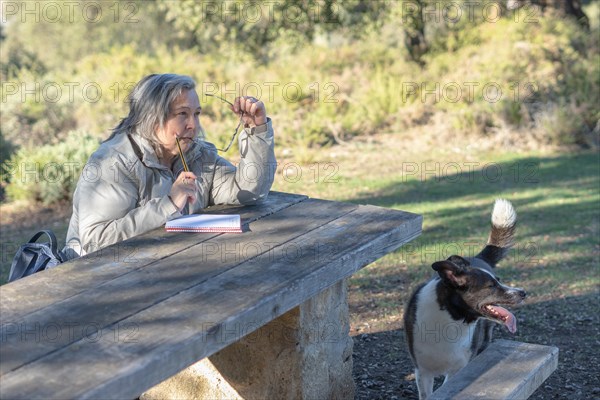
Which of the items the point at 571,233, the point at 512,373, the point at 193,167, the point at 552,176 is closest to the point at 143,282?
the point at 193,167

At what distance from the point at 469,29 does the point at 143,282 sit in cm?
1270

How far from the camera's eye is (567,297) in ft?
18.9

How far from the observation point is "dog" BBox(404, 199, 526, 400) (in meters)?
3.92

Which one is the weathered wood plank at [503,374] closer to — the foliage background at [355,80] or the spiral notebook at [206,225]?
the spiral notebook at [206,225]

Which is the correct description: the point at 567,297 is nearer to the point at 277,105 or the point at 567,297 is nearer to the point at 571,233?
the point at 571,233

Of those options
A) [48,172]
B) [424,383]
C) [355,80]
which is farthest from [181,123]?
[355,80]

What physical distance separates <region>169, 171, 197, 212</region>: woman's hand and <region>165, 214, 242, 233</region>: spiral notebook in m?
0.08

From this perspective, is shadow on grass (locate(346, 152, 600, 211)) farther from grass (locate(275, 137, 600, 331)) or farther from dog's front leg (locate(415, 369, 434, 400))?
dog's front leg (locate(415, 369, 434, 400))

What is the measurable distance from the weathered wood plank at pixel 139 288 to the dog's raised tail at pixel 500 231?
3.74ft

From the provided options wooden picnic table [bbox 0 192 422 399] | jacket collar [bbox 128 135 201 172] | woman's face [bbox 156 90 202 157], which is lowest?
wooden picnic table [bbox 0 192 422 399]

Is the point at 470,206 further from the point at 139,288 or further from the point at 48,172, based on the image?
the point at 139,288

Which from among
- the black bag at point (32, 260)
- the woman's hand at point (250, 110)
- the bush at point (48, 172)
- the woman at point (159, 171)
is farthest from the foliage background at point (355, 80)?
the black bag at point (32, 260)

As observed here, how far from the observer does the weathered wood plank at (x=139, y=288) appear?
2.43 metres

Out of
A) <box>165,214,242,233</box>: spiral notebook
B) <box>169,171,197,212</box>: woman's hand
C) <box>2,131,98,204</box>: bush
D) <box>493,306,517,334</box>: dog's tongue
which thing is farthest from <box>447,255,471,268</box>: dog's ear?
<box>2,131,98,204</box>: bush
